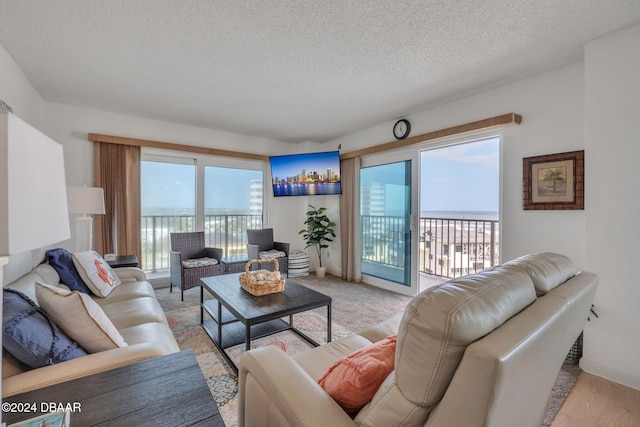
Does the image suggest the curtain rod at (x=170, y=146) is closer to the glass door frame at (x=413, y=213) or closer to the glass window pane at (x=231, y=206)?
the glass window pane at (x=231, y=206)

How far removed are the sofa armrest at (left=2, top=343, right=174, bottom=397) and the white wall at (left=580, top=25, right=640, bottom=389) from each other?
2817 mm

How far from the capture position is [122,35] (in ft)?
6.64

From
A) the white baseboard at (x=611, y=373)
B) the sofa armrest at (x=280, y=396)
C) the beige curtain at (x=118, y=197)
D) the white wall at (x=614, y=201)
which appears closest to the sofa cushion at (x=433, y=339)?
the sofa armrest at (x=280, y=396)

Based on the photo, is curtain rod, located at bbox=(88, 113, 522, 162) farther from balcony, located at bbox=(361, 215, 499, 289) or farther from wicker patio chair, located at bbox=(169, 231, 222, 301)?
wicker patio chair, located at bbox=(169, 231, 222, 301)

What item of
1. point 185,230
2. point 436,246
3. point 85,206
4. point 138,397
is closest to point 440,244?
point 436,246

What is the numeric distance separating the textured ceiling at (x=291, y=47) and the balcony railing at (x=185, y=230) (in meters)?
1.80

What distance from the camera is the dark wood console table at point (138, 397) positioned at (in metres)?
0.75

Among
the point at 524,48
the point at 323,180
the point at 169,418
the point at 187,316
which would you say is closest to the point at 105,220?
the point at 187,316

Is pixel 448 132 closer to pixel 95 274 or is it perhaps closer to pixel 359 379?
pixel 359 379

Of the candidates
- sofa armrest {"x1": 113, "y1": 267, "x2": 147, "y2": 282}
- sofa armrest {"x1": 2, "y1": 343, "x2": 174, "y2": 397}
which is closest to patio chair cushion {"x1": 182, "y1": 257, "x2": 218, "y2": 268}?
sofa armrest {"x1": 113, "y1": 267, "x2": 147, "y2": 282}

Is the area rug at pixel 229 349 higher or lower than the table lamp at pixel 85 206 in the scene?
lower

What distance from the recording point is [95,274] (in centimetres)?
229

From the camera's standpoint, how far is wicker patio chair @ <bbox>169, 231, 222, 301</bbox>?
11.2 ft

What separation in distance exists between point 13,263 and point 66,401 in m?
1.57
